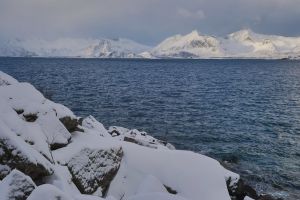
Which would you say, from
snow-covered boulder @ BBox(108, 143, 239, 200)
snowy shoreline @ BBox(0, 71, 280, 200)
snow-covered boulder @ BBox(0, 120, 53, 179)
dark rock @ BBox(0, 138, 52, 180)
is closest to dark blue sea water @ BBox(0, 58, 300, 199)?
snow-covered boulder @ BBox(108, 143, 239, 200)

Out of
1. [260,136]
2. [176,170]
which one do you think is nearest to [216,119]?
[260,136]

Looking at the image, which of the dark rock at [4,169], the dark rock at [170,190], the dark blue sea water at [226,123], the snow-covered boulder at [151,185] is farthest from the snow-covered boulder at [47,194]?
the dark blue sea water at [226,123]

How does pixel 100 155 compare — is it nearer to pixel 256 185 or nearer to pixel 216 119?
pixel 256 185

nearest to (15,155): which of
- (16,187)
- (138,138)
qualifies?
(16,187)

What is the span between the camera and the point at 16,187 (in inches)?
327

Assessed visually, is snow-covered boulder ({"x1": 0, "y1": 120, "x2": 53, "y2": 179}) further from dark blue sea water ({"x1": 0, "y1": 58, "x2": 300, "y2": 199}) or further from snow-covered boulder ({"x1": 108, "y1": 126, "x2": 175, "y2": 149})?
Result: dark blue sea water ({"x1": 0, "y1": 58, "x2": 300, "y2": 199})

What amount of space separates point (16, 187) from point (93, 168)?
283 inches

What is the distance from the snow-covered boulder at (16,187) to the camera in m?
8.14

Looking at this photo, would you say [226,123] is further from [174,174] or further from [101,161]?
[101,161]

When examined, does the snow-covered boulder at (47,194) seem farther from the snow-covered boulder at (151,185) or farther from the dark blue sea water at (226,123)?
the dark blue sea water at (226,123)

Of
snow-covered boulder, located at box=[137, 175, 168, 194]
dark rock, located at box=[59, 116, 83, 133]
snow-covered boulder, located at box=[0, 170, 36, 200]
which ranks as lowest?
snow-covered boulder, located at box=[137, 175, 168, 194]

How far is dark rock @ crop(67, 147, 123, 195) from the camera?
14.8 meters

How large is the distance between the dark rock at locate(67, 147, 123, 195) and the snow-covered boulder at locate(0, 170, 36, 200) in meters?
6.30

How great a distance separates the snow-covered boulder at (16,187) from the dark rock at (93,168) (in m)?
6.30
